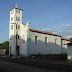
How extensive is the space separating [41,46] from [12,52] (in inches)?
346

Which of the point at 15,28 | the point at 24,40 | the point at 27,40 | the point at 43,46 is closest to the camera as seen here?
the point at 27,40

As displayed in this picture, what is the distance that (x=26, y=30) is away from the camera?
1539 inches

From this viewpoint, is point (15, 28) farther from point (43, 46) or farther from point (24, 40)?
point (43, 46)

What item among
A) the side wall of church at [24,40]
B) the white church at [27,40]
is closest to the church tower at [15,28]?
the white church at [27,40]

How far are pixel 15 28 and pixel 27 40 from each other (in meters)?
6.89

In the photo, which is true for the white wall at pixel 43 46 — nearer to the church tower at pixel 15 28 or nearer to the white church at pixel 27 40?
the white church at pixel 27 40

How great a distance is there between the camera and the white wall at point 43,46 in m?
38.9

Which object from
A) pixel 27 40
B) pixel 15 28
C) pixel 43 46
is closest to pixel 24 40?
pixel 27 40

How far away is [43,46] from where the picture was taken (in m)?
41.2

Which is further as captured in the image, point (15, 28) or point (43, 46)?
point (15, 28)

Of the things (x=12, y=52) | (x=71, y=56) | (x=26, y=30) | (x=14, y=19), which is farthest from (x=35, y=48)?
(x=71, y=56)

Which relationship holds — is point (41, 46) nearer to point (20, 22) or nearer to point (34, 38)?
point (34, 38)

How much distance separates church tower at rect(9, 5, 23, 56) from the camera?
42.7m

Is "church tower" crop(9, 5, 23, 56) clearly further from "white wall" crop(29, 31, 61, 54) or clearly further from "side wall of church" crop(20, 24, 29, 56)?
"white wall" crop(29, 31, 61, 54)
